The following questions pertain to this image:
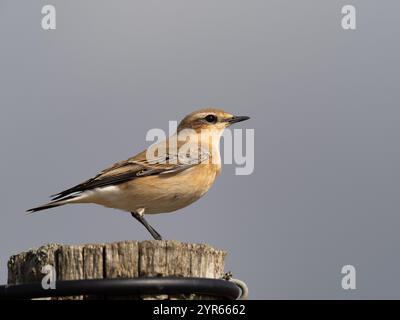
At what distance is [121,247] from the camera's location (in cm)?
622

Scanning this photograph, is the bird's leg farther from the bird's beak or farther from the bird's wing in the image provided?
the bird's beak

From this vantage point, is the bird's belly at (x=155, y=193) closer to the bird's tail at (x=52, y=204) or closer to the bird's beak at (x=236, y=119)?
the bird's tail at (x=52, y=204)

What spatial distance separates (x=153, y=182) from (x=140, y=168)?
34 cm

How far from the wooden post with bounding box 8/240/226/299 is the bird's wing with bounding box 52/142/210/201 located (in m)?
4.17

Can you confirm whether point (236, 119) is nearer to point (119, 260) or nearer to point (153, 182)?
point (153, 182)

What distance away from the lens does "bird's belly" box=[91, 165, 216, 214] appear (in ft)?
35.8

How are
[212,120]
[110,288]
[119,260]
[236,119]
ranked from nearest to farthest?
1. [110,288]
2. [119,260]
3. [236,119]
4. [212,120]

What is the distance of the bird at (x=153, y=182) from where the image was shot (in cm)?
1075

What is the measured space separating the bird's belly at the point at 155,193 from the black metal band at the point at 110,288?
4.70 meters

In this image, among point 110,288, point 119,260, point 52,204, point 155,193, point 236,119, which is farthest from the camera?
point 236,119

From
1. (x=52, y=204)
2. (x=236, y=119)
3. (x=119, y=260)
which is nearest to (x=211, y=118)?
(x=236, y=119)

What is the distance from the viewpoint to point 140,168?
1129 centimetres
